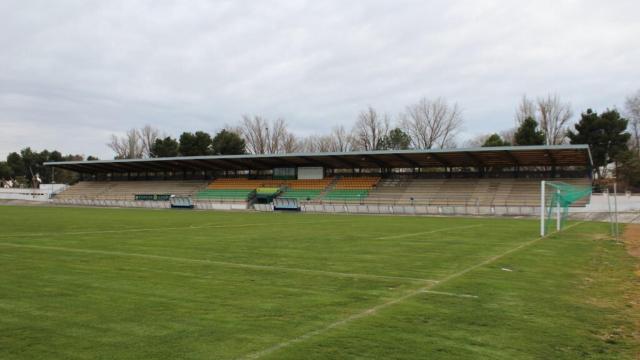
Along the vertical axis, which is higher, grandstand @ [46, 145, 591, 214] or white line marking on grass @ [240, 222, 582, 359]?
grandstand @ [46, 145, 591, 214]

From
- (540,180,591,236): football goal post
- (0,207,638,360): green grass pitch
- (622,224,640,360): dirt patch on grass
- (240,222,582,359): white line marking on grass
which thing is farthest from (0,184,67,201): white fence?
(240,222,582,359): white line marking on grass

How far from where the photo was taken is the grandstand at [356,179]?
48.3 m

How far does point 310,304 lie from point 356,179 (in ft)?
170

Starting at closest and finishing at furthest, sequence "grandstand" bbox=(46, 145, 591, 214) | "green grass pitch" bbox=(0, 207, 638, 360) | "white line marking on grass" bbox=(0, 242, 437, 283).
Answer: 1. "green grass pitch" bbox=(0, 207, 638, 360)
2. "white line marking on grass" bbox=(0, 242, 437, 283)
3. "grandstand" bbox=(46, 145, 591, 214)

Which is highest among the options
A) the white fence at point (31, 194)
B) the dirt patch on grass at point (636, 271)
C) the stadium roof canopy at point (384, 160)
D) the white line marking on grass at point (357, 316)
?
the stadium roof canopy at point (384, 160)

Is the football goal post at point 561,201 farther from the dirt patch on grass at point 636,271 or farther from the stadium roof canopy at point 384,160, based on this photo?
the dirt patch on grass at point 636,271

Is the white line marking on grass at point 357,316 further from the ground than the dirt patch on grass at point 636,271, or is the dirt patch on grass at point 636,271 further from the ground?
the white line marking on grass at point 357,316

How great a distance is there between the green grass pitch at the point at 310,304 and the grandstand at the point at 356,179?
111 feet

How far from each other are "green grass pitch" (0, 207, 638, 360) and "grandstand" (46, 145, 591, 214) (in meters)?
33.8

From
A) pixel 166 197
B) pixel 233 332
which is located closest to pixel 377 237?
pixel 233 332

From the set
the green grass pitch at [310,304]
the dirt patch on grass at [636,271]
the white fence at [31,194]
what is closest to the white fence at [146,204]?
the white fence at [31,194]

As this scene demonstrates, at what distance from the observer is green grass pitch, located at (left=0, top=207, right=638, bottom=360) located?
18.3 feet

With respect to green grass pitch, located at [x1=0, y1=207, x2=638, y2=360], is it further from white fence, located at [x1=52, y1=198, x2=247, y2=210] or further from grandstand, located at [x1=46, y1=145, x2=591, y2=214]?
white fence, located at [x1=52, y1=198, x2=247, y2=210]

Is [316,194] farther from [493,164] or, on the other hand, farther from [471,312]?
[471,312]
